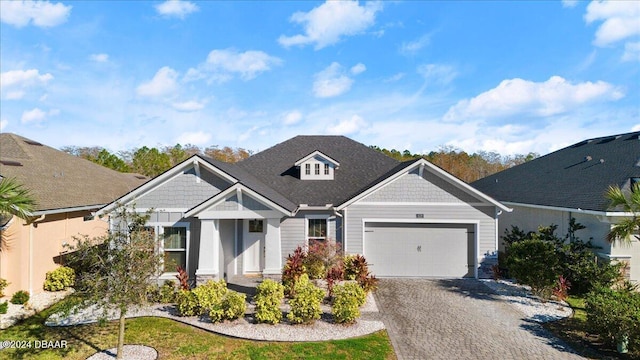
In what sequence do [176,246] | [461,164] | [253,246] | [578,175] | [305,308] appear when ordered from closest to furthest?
[305,308] < [176,246] < [253,246] < [578,175] < [461,164]

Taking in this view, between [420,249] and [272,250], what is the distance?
270 inches

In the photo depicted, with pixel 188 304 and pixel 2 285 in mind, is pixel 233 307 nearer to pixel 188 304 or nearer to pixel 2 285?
pixel 188 304

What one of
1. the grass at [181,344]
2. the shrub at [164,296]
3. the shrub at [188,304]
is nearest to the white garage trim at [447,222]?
the grass at [181,344]

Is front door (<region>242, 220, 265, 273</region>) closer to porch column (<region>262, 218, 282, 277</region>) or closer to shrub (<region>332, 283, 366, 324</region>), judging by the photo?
porch column (<region>262, 218, 282, 277</region>)

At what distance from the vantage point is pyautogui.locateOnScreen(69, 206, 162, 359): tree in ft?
24.1

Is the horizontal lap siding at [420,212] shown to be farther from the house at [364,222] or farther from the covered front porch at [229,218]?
the covered front porch at [229,218]

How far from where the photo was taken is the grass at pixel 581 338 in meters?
8.35

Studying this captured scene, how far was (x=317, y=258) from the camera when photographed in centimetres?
1419

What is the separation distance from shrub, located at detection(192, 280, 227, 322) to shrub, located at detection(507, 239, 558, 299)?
409 inches

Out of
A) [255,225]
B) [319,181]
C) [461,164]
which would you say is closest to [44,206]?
[255,225]

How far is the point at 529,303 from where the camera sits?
38.7 feet

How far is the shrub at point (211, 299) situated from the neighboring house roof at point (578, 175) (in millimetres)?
13788

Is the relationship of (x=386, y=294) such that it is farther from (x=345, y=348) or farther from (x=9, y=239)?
(x=9, y=239)

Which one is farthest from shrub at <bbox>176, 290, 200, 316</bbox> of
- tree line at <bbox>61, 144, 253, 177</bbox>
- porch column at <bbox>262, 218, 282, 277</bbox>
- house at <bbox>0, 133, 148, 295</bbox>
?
tree line at <bbox>61, 144, 253, 177</bbox>
